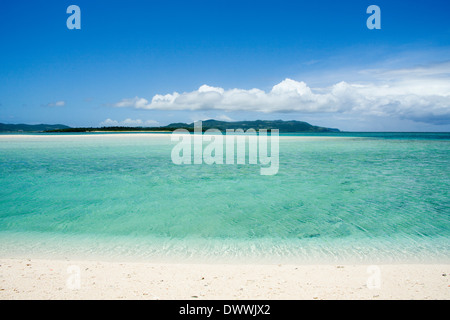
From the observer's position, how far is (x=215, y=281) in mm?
4562

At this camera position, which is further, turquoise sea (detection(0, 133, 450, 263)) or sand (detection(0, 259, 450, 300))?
turquoise sea (detection(0, 133, 450, 263))

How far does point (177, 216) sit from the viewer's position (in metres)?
8.70

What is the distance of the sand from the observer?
4102 millimetres

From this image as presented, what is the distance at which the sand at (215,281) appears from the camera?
4.10 meters

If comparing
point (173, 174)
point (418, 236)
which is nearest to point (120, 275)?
point (418, 236)
